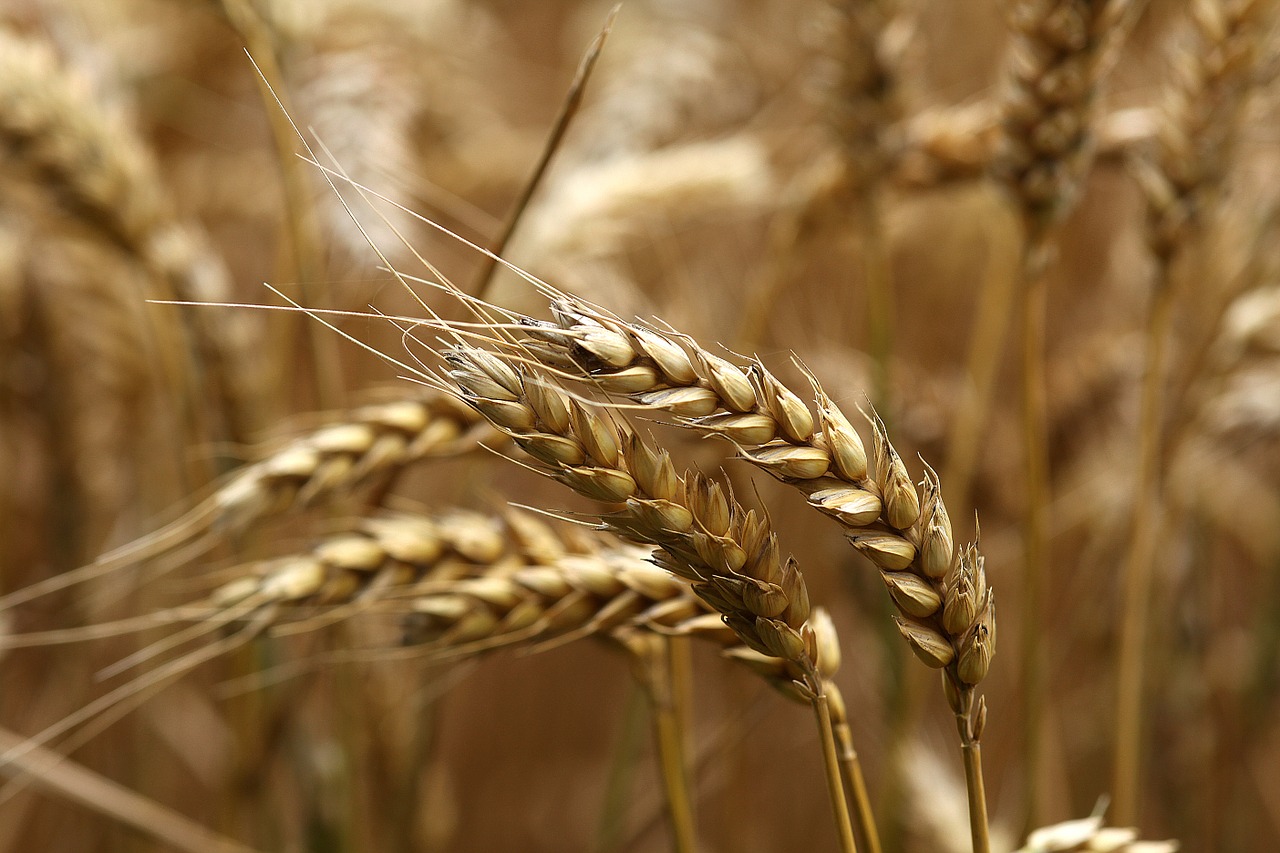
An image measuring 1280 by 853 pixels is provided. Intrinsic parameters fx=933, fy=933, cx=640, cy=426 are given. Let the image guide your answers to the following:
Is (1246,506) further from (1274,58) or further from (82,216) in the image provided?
(82,216)

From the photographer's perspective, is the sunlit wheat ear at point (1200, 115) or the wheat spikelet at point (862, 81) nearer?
the sunlit wheat ear at point (1200, 115)

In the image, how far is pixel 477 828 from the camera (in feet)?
5.09

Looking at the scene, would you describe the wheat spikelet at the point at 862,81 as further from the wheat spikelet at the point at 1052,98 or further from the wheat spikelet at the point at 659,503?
the wheat spikelet at the point at 659,503

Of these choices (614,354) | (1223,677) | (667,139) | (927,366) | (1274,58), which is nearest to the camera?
(614,354)

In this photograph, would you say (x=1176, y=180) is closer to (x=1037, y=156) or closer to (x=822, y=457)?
(x=1037, y=156)

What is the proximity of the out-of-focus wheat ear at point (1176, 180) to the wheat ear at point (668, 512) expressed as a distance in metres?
0.46

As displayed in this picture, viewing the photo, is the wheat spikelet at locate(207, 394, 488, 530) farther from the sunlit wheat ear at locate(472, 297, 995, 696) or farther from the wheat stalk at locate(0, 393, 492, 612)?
the sunlit wheat ear at locate(472, 297, 995, 696)

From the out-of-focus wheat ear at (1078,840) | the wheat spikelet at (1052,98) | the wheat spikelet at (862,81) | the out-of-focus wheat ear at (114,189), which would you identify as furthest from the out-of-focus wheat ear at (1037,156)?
the out-of-focus wheat ear at (114,189)

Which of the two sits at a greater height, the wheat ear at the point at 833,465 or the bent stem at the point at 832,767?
the wheat ear at the point at 833,465

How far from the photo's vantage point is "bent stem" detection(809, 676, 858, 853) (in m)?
0.37

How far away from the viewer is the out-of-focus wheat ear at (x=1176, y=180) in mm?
681

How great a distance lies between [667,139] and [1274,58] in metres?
1.07

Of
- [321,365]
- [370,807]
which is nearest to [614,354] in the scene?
[321,365]

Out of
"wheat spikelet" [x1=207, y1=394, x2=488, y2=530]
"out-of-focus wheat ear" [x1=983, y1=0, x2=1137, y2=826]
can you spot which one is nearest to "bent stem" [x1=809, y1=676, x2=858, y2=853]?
"wheat spikelet" [x1=207, y1=394, x2=488, y2=530]
